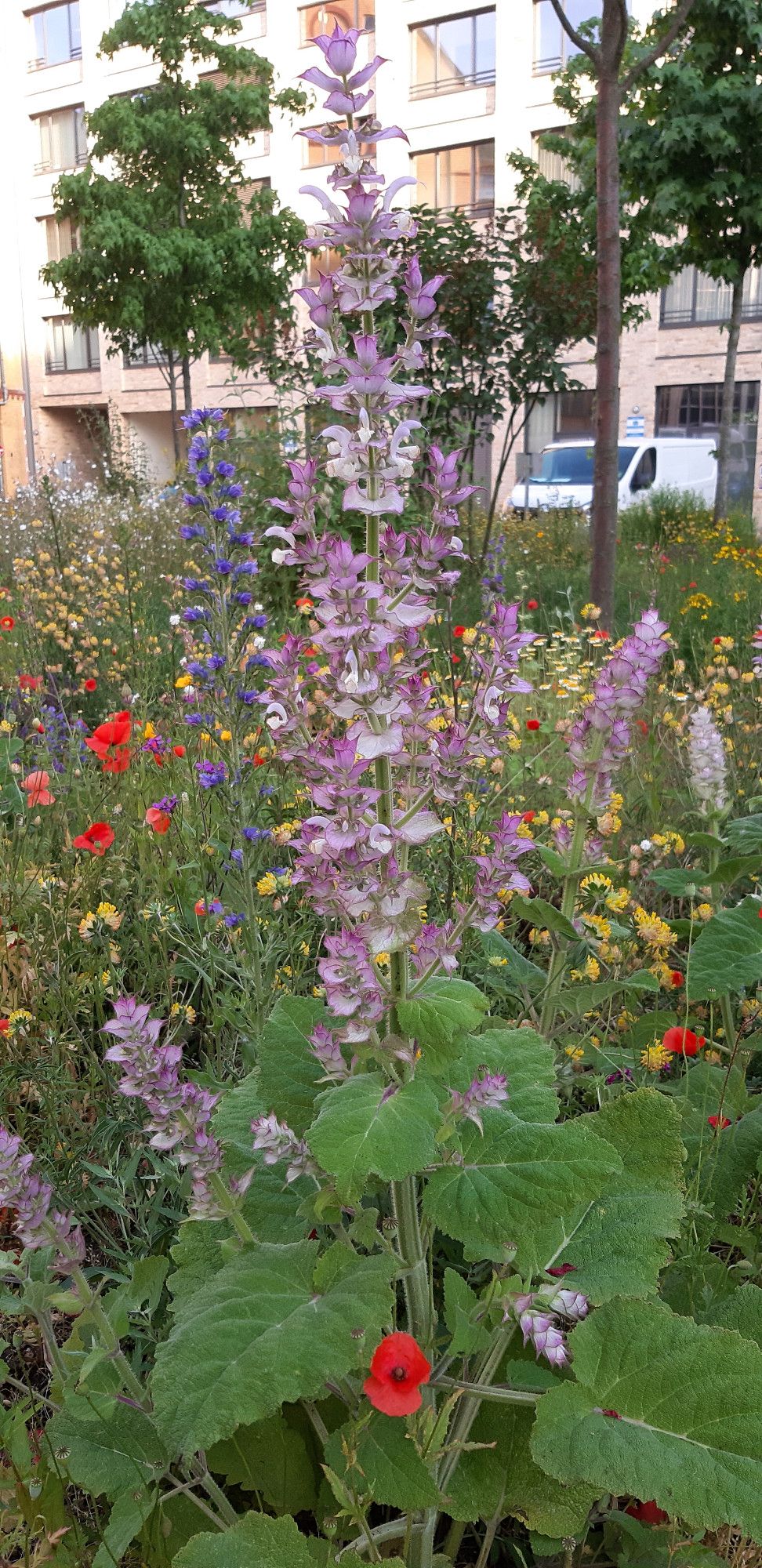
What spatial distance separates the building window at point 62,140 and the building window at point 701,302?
61.3ft

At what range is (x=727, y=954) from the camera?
210cm

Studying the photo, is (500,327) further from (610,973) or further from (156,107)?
(156,107)

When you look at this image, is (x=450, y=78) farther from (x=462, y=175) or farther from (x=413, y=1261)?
(x=413, y=1261)

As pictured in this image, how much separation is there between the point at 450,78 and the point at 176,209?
47.7ft

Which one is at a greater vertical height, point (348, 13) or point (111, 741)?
point (348, 13)

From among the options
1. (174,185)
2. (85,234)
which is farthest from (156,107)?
(85,234)

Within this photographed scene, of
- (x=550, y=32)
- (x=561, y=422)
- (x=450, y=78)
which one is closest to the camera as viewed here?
(x=550, y=32)

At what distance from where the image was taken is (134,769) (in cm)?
368

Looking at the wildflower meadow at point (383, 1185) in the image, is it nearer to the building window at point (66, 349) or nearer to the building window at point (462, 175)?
the building window at point (462, 175)

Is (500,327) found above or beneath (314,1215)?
above

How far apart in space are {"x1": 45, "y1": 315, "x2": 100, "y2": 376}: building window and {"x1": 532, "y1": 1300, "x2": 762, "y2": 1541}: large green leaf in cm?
3904

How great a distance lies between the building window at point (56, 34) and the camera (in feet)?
111

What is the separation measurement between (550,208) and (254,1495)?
35.5 feet

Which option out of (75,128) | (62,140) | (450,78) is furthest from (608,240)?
(62,140)
